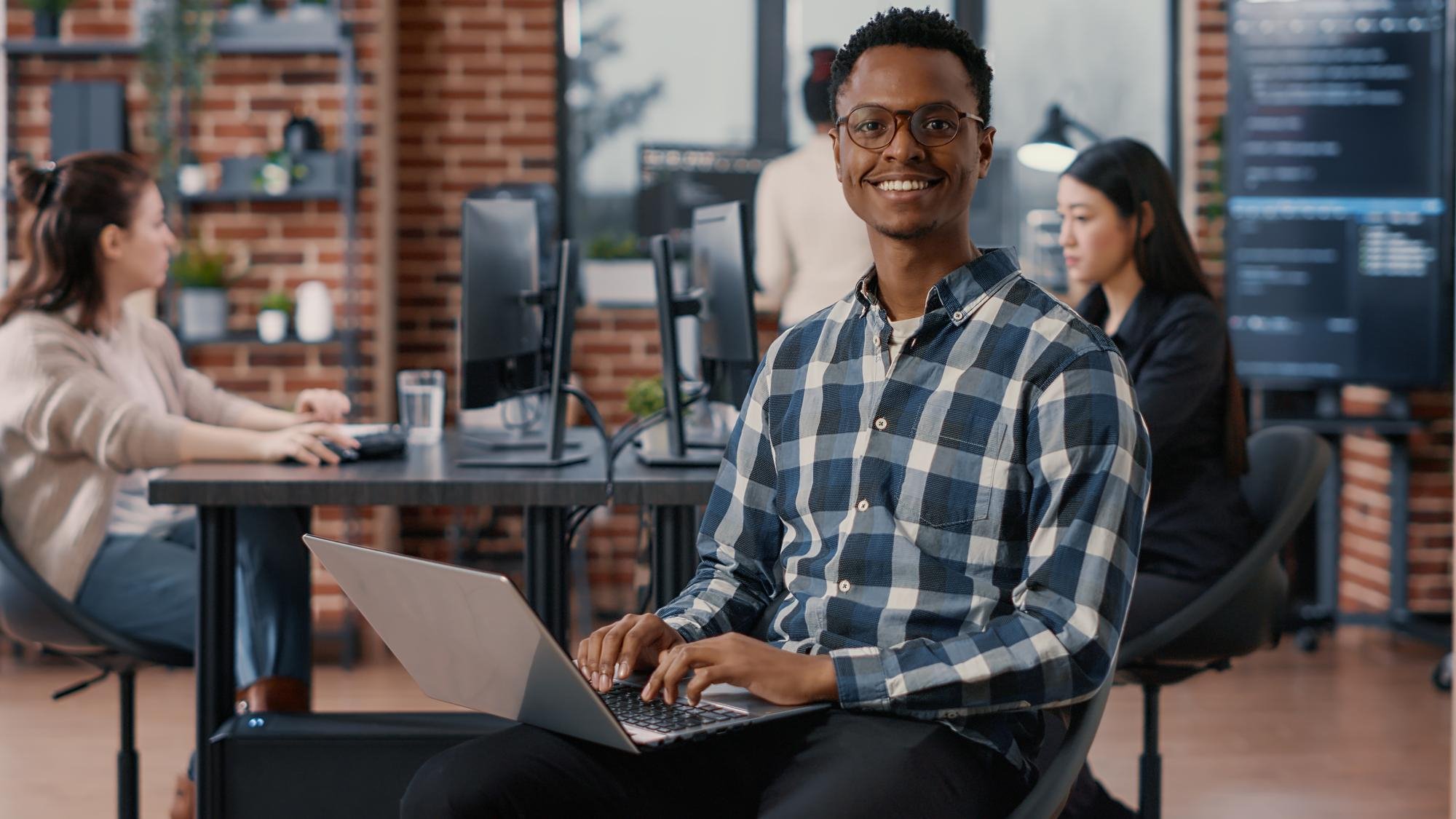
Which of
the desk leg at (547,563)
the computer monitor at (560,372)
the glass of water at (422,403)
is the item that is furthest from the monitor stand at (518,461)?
the glass of water at (422,403)

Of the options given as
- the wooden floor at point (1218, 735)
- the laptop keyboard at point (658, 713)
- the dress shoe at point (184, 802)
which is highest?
the laptop keyboard at point (658, 713)

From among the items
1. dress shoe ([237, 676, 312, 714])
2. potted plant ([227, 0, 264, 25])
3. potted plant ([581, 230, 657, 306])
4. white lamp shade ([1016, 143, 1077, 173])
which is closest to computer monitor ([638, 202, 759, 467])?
dress shoe ([237, 676, 312, 714])

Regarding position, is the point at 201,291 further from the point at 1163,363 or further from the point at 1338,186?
the point at 1338,186

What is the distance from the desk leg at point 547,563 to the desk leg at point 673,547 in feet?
0.49

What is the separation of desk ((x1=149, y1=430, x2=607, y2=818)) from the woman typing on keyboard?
145 millimetres

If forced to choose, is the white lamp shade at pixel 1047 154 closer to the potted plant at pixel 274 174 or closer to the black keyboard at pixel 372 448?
the black keyboard at pixel 372 448

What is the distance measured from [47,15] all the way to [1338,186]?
387cm

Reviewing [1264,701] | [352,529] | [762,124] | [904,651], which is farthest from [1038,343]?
[762,124]

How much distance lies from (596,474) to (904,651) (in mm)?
929

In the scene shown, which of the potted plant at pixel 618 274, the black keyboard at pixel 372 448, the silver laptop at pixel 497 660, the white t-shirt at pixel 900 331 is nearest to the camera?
the silver laptop at pixel 497 660

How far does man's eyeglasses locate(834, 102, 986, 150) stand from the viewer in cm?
139

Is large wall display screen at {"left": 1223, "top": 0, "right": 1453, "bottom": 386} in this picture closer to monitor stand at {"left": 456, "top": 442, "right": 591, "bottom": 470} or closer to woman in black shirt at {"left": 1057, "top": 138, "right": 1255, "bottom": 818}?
woman in black shirt at {"left": 1057, "top": 138, "right": 1255, "bottom": 818}

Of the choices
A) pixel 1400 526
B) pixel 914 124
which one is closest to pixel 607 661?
pixel 914 124

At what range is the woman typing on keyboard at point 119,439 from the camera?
2260 mm
